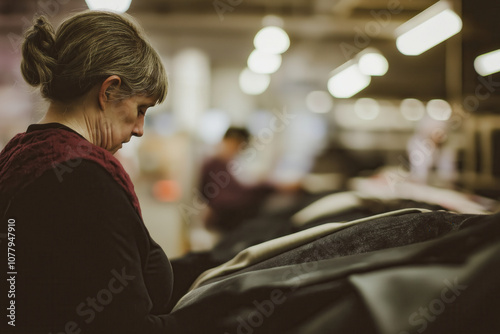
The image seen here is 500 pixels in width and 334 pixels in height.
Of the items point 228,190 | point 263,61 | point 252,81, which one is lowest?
point 228,190

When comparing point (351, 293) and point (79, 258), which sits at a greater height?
point (79, 258)

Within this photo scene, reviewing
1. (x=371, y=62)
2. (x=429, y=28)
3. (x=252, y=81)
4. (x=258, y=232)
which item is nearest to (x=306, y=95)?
(x=252, y=81)

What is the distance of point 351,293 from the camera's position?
0.85 metres

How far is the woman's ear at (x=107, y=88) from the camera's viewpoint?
3.65 ft

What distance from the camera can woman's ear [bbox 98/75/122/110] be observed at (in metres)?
1.11

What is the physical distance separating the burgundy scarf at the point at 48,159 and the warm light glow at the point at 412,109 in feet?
32.5

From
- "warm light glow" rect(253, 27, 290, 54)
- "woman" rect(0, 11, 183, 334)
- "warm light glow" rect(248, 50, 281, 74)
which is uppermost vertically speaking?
"warm light glow" rect(253, 27, 290, 54)

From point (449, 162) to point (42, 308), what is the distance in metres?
4.59

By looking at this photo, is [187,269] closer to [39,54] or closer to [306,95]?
[39,54]

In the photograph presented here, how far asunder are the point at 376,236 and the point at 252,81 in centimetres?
723

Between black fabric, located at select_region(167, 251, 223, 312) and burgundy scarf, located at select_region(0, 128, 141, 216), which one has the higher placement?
burgundy scarf, located at select_region(0, 128, 141, 216)

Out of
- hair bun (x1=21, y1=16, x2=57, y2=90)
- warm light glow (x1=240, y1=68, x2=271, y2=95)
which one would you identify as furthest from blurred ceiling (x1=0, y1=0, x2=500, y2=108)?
hair bun (x1=21, y1=16, x2=57, y2=90)

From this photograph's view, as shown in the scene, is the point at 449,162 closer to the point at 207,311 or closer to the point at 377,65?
the point at 377,65

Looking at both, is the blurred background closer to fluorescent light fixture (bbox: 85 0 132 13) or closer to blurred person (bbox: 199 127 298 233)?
fluorescent light fixture (bbox: 85 0 132 13)
